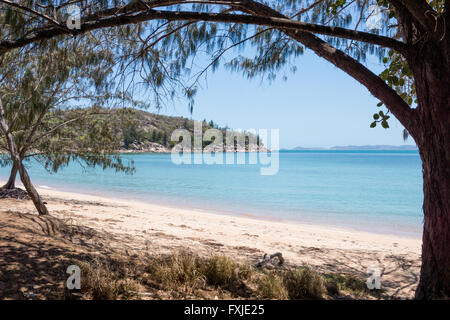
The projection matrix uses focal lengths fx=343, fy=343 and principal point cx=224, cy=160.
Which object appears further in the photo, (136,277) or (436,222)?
(136,277)

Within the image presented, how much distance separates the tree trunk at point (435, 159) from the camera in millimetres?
2889

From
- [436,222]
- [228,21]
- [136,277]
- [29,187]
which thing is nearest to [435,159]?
[436,222]

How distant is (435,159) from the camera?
2.91m

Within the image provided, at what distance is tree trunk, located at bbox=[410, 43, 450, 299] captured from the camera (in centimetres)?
289

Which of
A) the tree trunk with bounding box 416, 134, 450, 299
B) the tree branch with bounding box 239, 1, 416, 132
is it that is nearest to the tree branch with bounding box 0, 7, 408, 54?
the tree branch with bounding box 239, 1, 416, 132

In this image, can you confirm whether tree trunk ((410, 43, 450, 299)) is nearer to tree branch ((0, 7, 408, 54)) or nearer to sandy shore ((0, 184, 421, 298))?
tree branch ((0, 7, 408, 54))

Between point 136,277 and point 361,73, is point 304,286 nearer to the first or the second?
point 136,277

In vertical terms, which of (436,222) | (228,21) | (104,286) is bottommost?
(104,286)

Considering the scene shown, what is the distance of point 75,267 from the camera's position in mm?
3229

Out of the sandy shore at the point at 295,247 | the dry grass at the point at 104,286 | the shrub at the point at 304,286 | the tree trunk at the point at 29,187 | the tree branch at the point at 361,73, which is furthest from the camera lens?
the tree trunk at the point at 29,187

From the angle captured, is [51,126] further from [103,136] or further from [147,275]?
[147,275]

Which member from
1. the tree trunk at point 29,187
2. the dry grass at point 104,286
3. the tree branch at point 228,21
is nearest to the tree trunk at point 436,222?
the tree branch at point 228,21

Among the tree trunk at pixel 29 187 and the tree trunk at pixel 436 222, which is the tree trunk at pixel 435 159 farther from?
the tree trunk at pixel 29 187

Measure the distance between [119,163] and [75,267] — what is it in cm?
742
